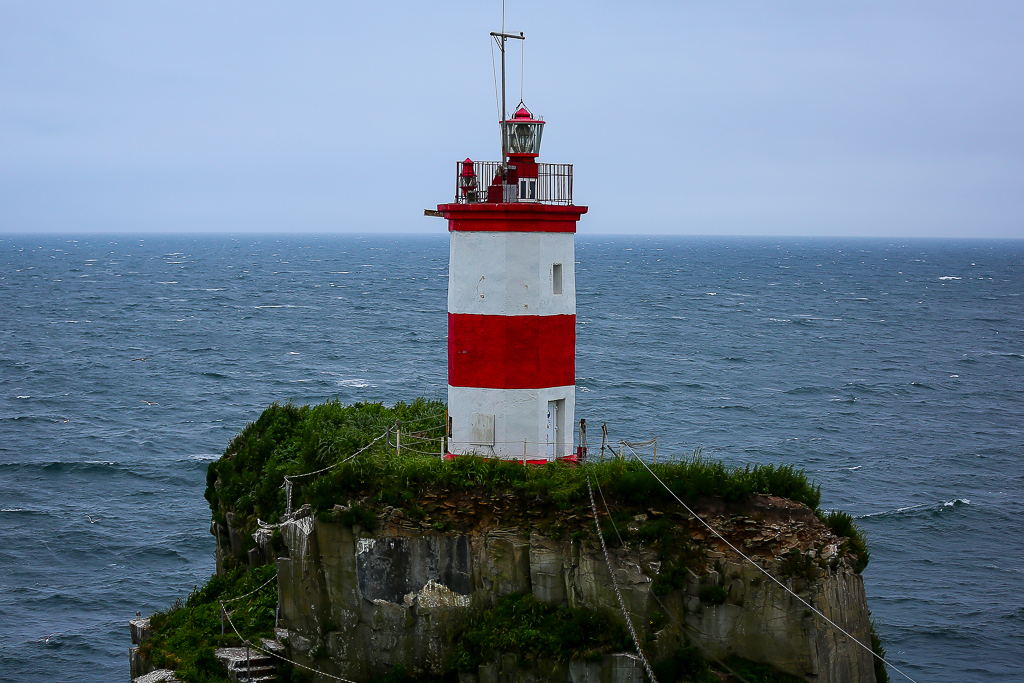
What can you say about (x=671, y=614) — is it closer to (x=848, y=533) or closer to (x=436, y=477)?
(x=848, y=533)

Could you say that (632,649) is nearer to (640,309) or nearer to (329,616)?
(329,616)

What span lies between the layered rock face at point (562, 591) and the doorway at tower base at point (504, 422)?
75.9 inches

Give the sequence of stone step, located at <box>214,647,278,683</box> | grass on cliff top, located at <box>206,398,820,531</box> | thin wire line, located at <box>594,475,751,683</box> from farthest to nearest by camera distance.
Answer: stone step, located at <box>214,647,278,683</box>
grass on cliff top, located at <box>206,398,820,531</box>
thin wire line, located at <box>594,475,751,683</box>

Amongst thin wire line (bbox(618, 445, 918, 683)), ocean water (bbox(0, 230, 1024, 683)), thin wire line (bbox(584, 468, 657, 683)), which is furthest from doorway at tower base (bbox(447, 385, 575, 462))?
ocean water (bbox(0, 230, 1024, 683))

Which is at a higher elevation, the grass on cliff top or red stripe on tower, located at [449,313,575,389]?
red stripe on tower, located at [449,313,575,389]

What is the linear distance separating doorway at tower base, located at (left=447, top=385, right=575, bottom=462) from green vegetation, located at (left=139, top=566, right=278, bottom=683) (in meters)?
4.64

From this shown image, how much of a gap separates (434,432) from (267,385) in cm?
4358

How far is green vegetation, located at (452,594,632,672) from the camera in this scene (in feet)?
53.1

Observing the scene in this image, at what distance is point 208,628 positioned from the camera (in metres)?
19.7

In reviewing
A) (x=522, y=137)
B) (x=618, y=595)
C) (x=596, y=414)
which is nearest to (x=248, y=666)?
(x=618, y=595)

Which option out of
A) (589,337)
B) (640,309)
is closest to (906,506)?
(589,337)

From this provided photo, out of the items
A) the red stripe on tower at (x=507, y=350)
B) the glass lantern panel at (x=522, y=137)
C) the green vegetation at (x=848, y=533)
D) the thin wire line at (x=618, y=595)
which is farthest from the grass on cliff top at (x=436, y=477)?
the glass lantern panel at (x=522, y=137)

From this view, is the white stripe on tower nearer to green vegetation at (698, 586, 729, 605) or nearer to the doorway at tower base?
the doorway at tower base

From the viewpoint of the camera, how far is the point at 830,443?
47469mm
